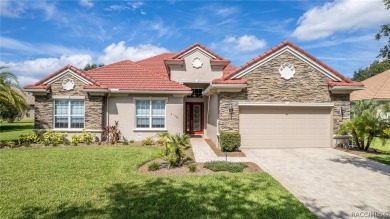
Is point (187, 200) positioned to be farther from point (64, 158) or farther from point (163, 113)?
point (163, 113)

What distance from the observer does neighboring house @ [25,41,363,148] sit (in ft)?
47.1

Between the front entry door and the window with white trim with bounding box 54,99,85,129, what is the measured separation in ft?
27.0

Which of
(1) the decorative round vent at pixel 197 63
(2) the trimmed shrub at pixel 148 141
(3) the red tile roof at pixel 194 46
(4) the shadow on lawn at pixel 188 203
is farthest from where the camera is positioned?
(1) the decorative round vent at pixel 197 63

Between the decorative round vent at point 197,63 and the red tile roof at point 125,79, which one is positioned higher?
the decorative round vent at point 197,63

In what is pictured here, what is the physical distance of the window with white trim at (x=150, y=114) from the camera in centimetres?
1739

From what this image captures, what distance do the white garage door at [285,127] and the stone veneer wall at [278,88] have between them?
53 centimetres

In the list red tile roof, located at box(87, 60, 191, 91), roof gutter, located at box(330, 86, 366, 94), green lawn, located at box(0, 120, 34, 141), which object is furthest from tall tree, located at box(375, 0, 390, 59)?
green lawn, located at box(0, 120, 34, 141)

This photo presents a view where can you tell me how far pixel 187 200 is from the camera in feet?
21.3

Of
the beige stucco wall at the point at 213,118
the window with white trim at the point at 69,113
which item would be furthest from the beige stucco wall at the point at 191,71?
the window with white trim at the point at 69,113

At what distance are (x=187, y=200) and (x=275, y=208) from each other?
2.16 metres

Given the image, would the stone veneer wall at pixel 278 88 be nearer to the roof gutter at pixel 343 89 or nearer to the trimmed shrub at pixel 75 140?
the roof gutter at pixel 343 89

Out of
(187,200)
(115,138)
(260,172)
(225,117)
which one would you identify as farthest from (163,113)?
(187,200)

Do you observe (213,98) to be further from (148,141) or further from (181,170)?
(181,170)

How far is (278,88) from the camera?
14461mm
